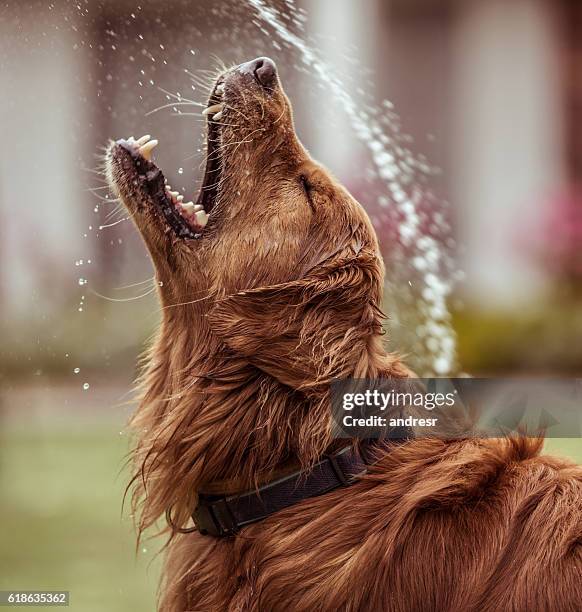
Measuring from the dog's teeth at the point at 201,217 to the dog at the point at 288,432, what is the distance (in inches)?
1.0

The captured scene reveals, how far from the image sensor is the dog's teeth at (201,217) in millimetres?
2846

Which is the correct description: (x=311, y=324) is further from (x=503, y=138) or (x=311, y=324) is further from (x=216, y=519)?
(x=503, y=138)

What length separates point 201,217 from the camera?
2.86 m

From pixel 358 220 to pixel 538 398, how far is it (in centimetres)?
82

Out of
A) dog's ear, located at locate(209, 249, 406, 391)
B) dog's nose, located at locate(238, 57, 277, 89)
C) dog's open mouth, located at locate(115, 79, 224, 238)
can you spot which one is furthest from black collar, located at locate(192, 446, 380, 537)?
dog's nose, located at locate(238, 57, 277, 89)

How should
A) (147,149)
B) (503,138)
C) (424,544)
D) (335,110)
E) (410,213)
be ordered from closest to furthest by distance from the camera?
(424,544)
(147,149)
(335,110)
(410,213)
(503,138)

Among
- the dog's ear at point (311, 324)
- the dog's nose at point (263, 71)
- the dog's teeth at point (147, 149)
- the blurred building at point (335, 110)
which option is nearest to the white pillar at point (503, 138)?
the blurred building at point (335, 110)

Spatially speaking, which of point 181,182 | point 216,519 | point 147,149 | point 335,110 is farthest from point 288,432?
point 335,110

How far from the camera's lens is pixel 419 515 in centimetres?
238

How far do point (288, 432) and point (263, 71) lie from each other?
1.19 m

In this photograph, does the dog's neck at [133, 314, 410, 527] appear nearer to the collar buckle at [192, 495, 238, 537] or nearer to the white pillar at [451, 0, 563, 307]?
the collar buckle at [192, 495, 238, 537]

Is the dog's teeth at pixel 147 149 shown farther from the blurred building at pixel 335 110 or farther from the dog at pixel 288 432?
the blurred building at pixel 335 110

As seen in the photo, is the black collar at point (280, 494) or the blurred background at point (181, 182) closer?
the black collar at point (280, 494)

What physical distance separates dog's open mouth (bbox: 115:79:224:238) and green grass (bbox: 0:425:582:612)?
102cm
